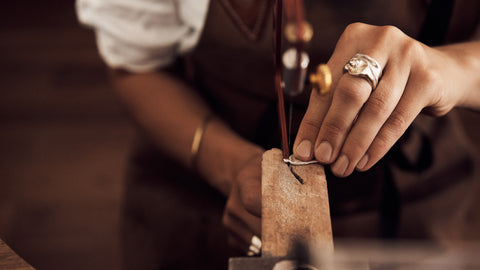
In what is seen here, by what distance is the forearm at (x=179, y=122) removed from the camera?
901 millimetres

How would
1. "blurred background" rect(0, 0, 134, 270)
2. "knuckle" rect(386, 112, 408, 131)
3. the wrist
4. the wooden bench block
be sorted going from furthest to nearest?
1. "blurred background" rect(0, 0, 134, 270)
2. the wrist
3. "knuckle" rect(386, 112, 408, 131)
4. the wooden bench block

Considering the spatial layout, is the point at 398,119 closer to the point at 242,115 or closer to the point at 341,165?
the point at 341,165

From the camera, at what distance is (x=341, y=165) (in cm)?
57

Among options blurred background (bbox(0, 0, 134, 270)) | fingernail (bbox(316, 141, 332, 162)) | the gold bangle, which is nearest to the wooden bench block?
fingernail (bbox(316, 141, 332, 162))

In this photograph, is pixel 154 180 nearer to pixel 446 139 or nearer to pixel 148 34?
pixel 148 34

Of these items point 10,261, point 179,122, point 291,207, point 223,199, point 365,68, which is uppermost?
point 365,68

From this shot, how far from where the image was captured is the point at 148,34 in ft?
3.09

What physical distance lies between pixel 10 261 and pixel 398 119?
53 cm

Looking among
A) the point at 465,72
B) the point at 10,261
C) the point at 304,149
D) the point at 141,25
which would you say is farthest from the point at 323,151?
the point at 141,25

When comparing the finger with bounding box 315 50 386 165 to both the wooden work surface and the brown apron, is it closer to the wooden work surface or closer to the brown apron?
the brown apron

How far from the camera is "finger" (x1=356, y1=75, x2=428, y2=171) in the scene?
22.5 inches

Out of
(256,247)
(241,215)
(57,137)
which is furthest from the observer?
(57,137)

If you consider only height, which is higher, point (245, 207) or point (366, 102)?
point (366, 102)

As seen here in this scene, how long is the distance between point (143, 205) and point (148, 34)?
1.25 ft
